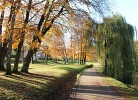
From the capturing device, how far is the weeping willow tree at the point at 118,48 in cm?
3599

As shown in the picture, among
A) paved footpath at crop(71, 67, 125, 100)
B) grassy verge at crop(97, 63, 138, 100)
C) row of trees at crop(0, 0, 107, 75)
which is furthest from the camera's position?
row of trees at crop(0, 0, 107, 75)

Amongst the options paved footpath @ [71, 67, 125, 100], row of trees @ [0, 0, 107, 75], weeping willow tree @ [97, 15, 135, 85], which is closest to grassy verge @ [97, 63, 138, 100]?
paved footpath @ [71, 67, 125, 100]

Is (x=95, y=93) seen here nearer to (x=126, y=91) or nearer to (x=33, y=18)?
(x=126, y=91)

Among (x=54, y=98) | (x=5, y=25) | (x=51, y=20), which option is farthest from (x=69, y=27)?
(x=54, y=98)

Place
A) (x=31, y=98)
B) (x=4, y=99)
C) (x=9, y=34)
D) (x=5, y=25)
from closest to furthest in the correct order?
(x=4, y=99), (x=31, y=98), (x=9, y=34), (x=5, y=25)

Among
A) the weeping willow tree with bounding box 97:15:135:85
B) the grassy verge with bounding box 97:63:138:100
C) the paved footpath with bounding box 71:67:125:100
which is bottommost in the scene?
the grassy verge with bounding box 97:63:138:100

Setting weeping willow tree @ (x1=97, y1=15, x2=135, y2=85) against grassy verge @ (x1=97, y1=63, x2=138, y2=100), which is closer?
grassy verge @ (x1=97, y1=63, x2=138, y2=100)

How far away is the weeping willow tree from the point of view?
36.0m

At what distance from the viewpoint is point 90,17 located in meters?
23.2

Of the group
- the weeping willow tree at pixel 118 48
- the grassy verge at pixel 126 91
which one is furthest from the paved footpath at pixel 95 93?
the weeping willow tree at pixel 118 48

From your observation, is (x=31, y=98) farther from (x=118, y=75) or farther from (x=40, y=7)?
(x=118, y=75)

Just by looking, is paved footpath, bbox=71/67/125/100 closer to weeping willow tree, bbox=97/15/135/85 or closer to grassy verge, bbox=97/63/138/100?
grassy verge, bbox=97/63/138/100

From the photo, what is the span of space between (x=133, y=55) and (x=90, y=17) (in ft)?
49.5

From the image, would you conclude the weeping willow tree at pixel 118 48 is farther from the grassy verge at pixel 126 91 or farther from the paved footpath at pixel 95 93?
the paved footpath at pixel 95 93
